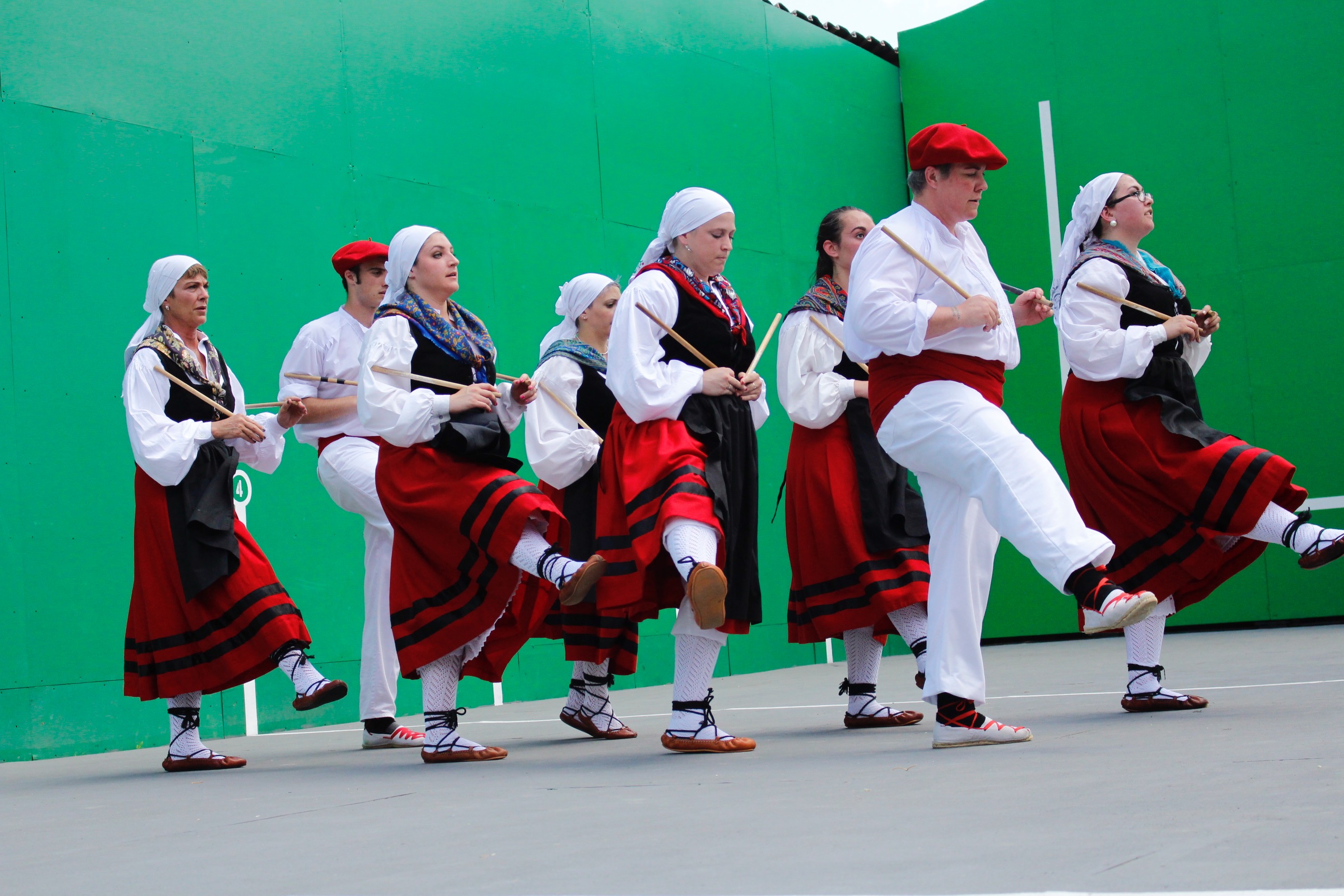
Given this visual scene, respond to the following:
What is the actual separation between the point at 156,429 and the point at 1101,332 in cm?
260

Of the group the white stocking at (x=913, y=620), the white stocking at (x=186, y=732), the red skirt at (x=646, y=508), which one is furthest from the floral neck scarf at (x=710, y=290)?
the white stocking at (x=186, y=732)

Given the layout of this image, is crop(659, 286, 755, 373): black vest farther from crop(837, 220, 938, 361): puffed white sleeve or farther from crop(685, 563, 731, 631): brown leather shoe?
crop(685, 563, 731, 631): brown leather shoe

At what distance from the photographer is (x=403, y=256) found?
12.5ft

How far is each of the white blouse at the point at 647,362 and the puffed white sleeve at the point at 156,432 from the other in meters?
1.25

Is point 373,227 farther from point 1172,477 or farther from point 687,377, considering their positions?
point 1172,477

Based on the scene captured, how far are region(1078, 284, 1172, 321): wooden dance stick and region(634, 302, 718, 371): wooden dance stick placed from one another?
43.1 inches

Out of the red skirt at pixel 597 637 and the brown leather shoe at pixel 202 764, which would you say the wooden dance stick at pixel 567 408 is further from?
the brown leather shoe at pixel 202 764

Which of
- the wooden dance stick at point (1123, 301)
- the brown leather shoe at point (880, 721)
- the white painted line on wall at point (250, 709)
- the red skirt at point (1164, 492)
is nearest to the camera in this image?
the red skirt at point (1164, 492)

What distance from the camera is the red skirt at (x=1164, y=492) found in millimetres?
3605

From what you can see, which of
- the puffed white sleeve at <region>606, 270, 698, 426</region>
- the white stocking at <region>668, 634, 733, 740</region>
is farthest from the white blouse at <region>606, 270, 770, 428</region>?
the white stocking at <region>668, 634, 733, 740</region>

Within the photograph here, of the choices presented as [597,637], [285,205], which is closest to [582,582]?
[597,637]

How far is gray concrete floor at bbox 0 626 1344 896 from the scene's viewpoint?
172 cm

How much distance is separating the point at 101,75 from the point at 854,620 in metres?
3.18

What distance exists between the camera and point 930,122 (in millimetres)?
8688
